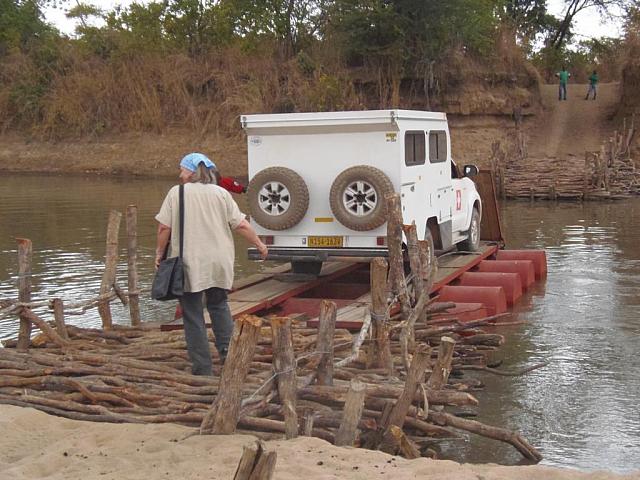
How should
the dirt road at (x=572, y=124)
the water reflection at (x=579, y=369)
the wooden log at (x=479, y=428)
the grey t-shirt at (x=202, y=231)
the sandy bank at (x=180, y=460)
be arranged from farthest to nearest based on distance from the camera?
the dirt road at (x=572, y=124), the grey t-shirt at (x=202, y=231), the water reflection at (x=579, y=369), the wooden log at (x=479, y=428), the sandy bank at (x=180, y=460)

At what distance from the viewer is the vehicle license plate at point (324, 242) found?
11984 mm

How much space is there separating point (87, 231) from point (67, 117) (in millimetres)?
22645

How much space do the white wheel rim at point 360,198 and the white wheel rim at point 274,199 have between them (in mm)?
764

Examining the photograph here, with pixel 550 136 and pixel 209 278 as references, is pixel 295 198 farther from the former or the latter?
pixel 550 136

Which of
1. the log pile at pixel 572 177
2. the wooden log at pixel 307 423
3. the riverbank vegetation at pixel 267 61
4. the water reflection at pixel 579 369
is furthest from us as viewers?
the riverbank vegetation at pixel 267 61

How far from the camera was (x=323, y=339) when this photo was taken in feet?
23.4

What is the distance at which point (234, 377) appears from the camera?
638 cm

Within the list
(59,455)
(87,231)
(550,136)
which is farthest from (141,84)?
(59,455)

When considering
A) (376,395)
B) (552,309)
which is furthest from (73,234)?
(376,395)

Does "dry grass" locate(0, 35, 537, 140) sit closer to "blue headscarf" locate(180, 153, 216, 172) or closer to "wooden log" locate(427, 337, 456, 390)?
"blue headscarf" locate(180, 153, 216, 172)

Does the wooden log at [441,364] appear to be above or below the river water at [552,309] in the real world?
above

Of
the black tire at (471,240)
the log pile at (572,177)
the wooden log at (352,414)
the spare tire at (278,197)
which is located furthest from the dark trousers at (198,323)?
the log pile at (572,177)

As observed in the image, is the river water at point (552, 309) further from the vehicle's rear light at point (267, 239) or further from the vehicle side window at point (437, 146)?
the vehicle side window at point (437, 146)

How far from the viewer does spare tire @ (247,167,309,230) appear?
1190 cm
